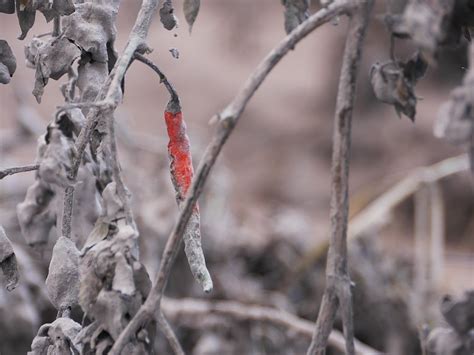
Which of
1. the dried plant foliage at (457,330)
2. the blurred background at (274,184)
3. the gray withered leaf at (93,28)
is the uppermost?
the gray withered leaf at (93,28)

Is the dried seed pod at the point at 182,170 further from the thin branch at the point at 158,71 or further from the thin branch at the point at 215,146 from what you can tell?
the thin branch at the point at 215,146

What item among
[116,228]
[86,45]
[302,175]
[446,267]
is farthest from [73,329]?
[302,175]

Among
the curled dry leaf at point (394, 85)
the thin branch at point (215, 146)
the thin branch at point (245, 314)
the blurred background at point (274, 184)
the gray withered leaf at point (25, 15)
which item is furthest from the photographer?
the blurred background at point (274, 184)

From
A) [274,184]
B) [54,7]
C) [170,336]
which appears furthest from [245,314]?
[274,184]

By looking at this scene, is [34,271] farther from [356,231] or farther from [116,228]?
[116,228]

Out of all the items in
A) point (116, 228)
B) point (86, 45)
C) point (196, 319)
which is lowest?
point (196, 319)

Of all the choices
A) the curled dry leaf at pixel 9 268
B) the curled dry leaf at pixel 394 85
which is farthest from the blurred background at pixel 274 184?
the curled dry leaf at pixel 394 85
